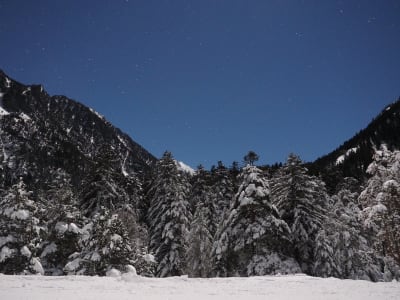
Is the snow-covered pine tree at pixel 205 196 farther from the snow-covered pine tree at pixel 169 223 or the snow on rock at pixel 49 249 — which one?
the snow on rock at pixel 49 249

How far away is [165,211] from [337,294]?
25.3m

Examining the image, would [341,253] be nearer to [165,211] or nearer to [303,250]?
[303,250]

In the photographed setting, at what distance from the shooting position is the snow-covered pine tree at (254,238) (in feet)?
76.4

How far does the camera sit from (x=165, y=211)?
35031 mm

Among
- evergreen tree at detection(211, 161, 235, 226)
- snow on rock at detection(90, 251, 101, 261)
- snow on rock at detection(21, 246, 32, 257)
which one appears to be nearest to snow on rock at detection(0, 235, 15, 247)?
snow on rock at detection(21, 246, 32, 257)

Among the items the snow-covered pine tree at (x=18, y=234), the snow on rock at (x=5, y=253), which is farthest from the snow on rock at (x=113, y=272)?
the snow on rock at (x=5, y=253)

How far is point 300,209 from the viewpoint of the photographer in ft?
91.6

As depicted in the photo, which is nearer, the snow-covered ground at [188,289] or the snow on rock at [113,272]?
the snow-covered ground at [188,289]

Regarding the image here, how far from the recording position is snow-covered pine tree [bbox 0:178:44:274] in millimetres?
20047

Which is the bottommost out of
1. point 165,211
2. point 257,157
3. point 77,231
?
point 77,231

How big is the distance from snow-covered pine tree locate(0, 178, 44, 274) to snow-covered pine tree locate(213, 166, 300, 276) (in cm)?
1192

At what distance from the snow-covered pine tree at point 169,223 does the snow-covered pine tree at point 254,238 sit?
7671 millimetres

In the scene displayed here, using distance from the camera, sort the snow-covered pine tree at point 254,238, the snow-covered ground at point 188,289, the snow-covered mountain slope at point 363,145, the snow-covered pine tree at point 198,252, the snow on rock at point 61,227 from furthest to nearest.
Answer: the snow-covered mountain slope at point 363,145 → the snow-covered pine tree at point 198,252 → the snow on rock at point 61,227 → the snow-covered pine tree at point 254,238 → the snow-covered ground at point 188,289

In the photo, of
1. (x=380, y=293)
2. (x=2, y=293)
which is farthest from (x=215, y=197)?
(x=2, y=293)
